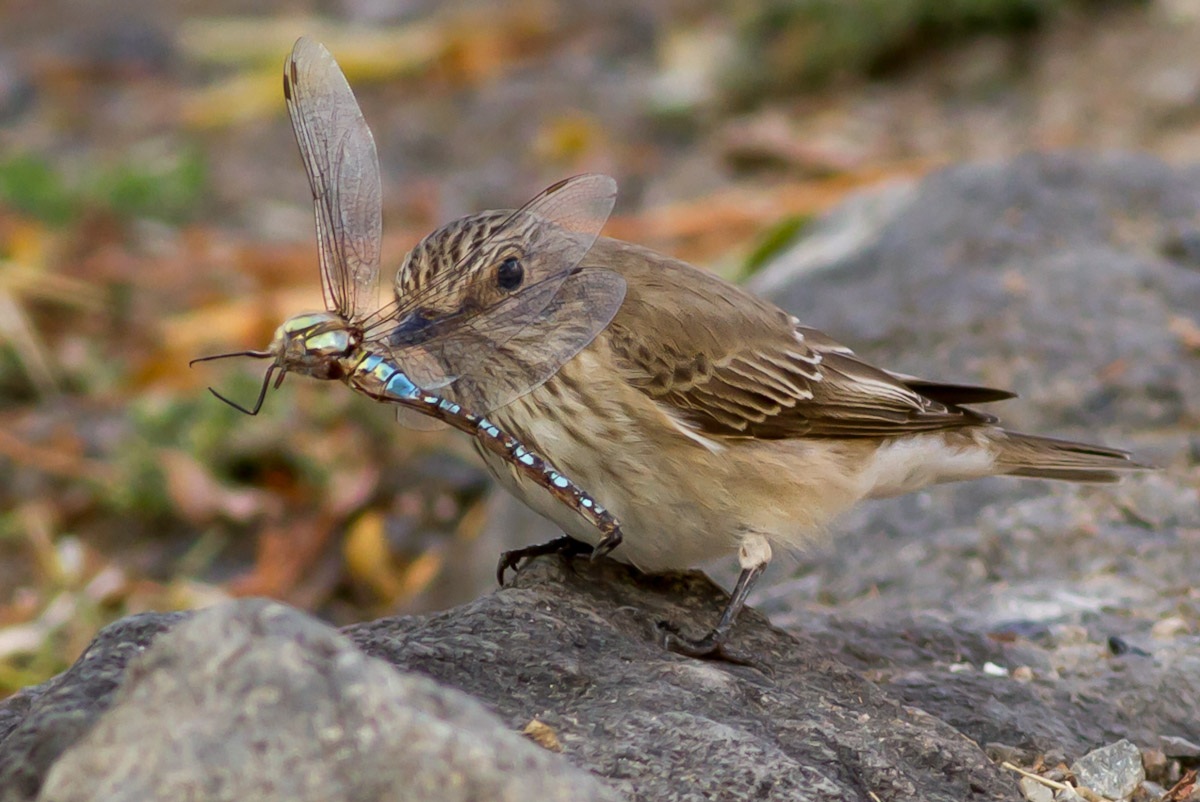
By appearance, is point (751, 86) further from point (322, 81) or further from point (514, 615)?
point (514, 615)

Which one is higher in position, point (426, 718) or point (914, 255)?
point (426, 718)

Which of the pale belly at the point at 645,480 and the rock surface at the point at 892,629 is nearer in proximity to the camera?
the rock surface at the point at 892,629

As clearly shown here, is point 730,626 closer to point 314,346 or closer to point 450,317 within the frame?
point 450,317

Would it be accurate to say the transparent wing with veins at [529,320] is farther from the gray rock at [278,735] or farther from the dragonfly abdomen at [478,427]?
the gray rock at [278,735]

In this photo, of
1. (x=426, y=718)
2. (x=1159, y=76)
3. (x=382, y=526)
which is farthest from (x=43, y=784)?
(x=1159, y=76)

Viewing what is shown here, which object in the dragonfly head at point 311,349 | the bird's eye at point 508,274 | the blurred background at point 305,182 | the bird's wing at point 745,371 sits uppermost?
the bird's eye at point 508,274

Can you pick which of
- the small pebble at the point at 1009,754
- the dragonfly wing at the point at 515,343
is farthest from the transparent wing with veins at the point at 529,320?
the small pebble at the point at 1009,754

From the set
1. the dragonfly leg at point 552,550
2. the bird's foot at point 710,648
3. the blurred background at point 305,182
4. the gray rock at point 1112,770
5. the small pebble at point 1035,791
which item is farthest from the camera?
the blurred background at point 305,182

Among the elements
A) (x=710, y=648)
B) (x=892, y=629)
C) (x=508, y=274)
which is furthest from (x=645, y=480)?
(x=892, y=629)
